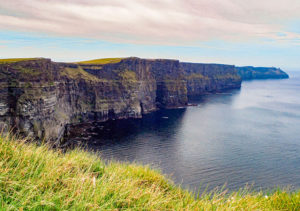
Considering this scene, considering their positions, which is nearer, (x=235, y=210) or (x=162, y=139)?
(x=235, y=210)

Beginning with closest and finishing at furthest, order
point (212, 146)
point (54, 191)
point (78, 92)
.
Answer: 1. point (54, 191)
2. point (212, 146)
3. point (78, 92)

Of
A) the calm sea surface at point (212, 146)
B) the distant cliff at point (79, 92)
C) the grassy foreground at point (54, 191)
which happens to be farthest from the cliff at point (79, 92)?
Answer: the grassy foreground at point (54, 191)

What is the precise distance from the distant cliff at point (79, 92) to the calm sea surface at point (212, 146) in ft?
36.8

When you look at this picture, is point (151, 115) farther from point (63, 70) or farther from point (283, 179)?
point (283, 179)

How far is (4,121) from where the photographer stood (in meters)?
57.9

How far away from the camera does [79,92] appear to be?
103250mm

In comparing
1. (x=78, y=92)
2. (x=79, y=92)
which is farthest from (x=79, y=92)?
(x=78, y=92)

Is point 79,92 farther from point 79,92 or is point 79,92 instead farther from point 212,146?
point 212,146

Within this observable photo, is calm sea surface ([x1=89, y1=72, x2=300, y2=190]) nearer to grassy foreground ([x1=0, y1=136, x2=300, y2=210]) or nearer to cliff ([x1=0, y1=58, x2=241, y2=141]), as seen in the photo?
cliff ([x1=0, y1=58, x2=241, y2=141])

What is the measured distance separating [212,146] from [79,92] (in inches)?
2423

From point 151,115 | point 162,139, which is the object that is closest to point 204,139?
point 162,139

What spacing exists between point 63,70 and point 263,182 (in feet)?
279

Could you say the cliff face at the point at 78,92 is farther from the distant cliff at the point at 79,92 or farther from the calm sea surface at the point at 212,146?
the calm sea surface at the point at 212,146

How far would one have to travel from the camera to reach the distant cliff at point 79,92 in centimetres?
6153
